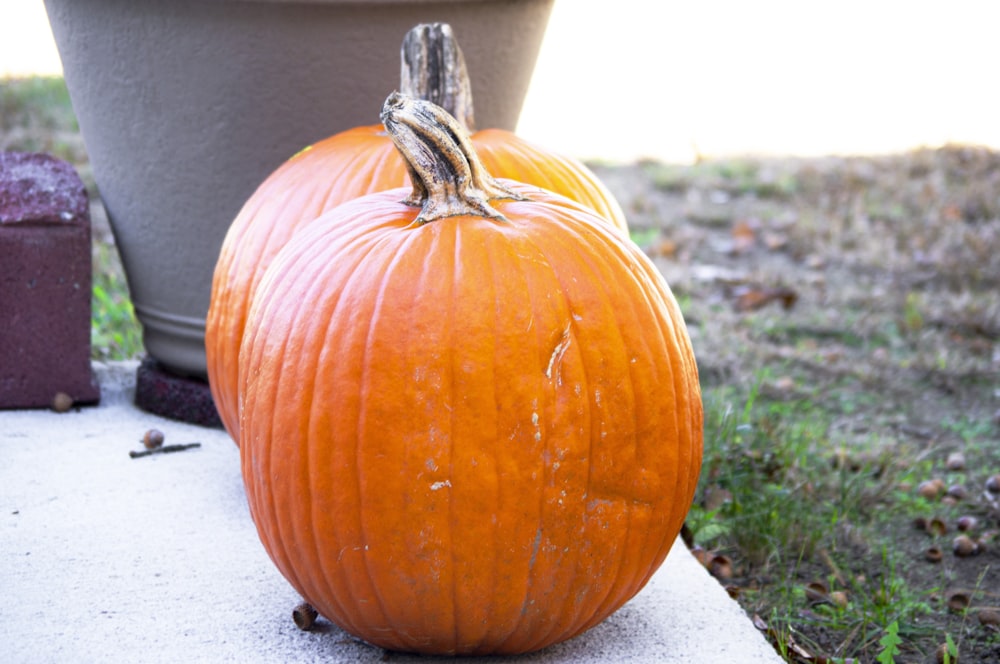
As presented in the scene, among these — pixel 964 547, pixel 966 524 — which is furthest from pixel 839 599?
pixel 966 524

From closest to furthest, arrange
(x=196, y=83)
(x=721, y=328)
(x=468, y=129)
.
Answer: (x=468, y=129), (x=196, y=83), (x=721, y=328)

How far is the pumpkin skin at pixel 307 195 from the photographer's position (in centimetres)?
235

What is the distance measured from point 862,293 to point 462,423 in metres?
3.37

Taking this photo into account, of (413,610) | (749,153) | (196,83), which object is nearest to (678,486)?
(413,610)

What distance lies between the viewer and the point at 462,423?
1.64 metres

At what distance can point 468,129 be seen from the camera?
2561mm

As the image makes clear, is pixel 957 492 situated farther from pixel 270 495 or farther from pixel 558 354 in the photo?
pixel 270 495

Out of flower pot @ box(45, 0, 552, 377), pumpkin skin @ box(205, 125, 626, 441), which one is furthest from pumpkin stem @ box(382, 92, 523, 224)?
flower pot @ box(45, 0, 552, 377)

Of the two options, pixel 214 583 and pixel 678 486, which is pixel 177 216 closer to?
pixel 214 583

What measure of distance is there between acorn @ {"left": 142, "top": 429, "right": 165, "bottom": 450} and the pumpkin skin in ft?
0.87

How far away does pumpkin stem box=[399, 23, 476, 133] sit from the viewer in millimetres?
2430

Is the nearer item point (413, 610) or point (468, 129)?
point (413, 610)

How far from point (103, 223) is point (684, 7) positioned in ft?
20.1

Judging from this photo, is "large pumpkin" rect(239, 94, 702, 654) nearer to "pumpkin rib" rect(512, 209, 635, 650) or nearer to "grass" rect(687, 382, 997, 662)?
"pumpkin rib" rect(512, 209, 635, 650)
